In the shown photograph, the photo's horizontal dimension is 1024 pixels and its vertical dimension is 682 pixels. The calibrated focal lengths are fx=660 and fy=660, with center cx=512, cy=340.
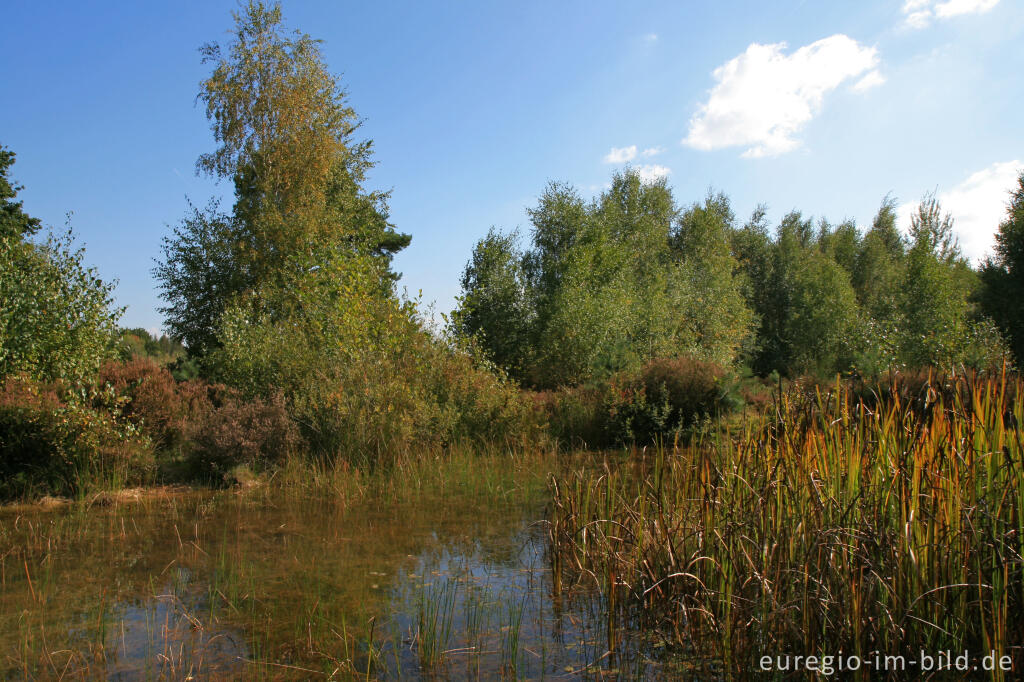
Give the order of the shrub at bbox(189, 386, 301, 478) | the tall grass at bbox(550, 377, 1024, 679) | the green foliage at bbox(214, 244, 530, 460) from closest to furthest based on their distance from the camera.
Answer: the tall grass at bbox(550, 377, 1024, 679) → the shrub at bbox(189, 386, 301, 478) → the green foliage at bbox(214, 244, 530, 460)

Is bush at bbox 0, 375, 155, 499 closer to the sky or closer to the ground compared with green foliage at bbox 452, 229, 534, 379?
closer to the ground

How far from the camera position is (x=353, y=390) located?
435 inches

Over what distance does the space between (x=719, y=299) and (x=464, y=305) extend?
18.4m

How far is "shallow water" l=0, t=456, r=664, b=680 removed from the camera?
3982mm

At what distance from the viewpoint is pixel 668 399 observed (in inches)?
527

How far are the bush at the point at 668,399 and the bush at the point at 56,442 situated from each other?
835 cm

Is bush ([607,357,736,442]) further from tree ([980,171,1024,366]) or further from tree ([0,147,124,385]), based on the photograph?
tree ([980,171,1024,366])

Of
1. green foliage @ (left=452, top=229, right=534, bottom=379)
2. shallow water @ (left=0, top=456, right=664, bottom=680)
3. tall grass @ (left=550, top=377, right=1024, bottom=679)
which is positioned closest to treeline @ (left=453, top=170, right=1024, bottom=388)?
green foliage @ (left=452, top=229, right=534, bottom=379)

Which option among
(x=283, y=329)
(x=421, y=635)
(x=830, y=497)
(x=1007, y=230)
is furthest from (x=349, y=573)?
(x=1007, y=230)

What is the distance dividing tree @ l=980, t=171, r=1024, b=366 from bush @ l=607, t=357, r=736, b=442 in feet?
55.7

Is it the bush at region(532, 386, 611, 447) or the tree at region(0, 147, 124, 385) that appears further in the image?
the bush at region(532, 386, 611, 447)

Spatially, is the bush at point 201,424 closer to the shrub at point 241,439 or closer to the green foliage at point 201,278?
the shrub at point 241,439

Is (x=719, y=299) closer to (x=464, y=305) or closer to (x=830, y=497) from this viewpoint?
(x=464, y=305)

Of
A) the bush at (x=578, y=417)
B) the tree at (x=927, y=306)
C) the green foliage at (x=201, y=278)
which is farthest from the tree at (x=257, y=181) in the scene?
the tree at (x=927, y=306)
